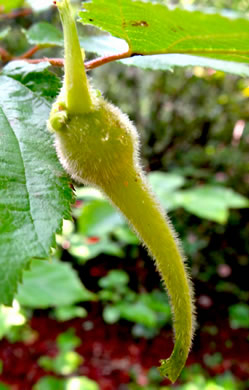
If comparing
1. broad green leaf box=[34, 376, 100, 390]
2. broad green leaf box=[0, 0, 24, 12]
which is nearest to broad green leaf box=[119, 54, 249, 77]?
broad green leaf box=[0, 0, 24, 12]

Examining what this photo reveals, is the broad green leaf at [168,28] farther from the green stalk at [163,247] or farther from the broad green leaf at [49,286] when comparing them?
the broad green leaf at [49,286]

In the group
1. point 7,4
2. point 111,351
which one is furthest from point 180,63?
point 111,351

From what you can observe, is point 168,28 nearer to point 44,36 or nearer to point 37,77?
point 37,77

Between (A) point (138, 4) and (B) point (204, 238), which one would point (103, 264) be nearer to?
(B) point (204, 238)

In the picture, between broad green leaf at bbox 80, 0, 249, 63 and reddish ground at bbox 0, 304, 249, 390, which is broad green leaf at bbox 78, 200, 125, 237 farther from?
broad green leaf at bbox 80, 0, 249, 63

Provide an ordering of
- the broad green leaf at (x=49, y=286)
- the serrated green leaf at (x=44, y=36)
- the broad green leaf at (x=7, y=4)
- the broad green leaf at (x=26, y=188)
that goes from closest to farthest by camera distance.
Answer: the broad green leaf at (x=26, y=188), the serrated green leaf at (x=44, y=36), the broad green leaf at (x=7, y=4), the broad green leaf at (x=49, y=286)

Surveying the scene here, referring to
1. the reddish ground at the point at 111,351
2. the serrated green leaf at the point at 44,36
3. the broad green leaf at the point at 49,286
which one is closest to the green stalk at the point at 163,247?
the serrated green leaf at the point at 44,36
